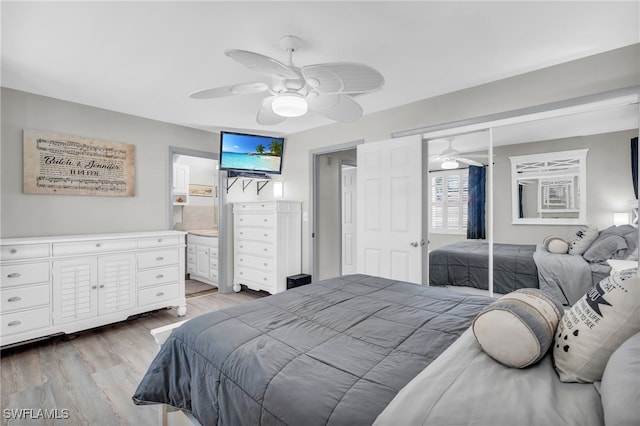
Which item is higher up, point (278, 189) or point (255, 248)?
point (278, 189)

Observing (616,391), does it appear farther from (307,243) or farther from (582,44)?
(307,243)

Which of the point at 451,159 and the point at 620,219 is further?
the point at 451,159

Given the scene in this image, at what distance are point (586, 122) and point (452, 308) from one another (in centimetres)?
205

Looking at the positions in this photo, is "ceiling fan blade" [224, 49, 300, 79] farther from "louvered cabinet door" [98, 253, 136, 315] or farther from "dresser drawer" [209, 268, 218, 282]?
"dresser drawer" [209, 268, 218, 282]

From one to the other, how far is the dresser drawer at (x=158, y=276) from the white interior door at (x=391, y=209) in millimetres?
2218

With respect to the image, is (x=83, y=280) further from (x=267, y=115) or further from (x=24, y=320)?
(x=267, y=115)

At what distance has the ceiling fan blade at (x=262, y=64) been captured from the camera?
62.2 inches

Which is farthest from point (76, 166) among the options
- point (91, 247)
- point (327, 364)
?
point (327, 364)

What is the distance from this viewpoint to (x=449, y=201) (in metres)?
3.49

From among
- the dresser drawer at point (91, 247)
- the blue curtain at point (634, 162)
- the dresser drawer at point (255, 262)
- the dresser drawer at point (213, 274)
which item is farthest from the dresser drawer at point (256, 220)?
the blue curtain at point (634, 162)

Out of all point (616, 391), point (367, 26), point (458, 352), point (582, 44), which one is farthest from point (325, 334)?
point (582, 44)

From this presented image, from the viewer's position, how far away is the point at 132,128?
3.84 m

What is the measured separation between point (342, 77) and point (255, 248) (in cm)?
318

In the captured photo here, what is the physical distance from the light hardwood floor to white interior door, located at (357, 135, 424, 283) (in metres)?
2.43
